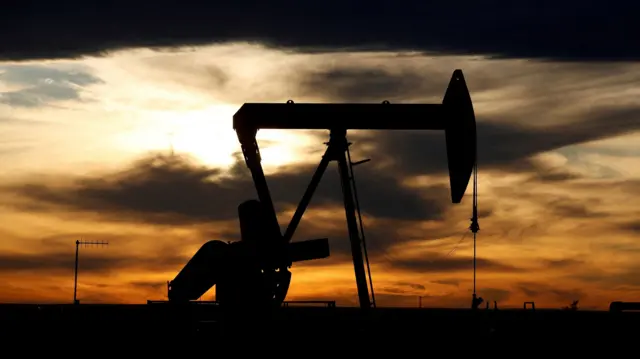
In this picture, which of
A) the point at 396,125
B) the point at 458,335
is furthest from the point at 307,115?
the point at 458,335

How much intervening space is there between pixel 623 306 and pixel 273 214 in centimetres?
1224

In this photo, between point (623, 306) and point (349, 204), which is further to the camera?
point (349, 204)

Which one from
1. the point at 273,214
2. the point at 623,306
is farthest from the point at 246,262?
the point at 623,306

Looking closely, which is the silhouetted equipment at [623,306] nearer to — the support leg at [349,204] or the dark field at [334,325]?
the dark field at [334,325]

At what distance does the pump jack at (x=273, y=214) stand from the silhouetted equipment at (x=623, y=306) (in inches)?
245

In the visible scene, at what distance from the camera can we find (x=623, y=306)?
124 ft

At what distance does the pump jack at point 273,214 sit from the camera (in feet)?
131

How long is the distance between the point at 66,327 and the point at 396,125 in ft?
42.5

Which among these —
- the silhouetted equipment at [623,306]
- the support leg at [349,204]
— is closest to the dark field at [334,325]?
the silhouetted equipment at [623,306]

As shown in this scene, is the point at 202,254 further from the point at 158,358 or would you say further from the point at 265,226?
the point at 158,358

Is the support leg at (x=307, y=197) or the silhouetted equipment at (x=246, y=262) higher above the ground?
the support leg at (x=307, y=197)

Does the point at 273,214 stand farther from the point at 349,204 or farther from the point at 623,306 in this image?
the point at 623,306

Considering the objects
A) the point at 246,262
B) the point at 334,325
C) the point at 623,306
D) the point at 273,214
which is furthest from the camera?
the point at 273,214

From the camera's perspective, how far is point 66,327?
1494 inches
